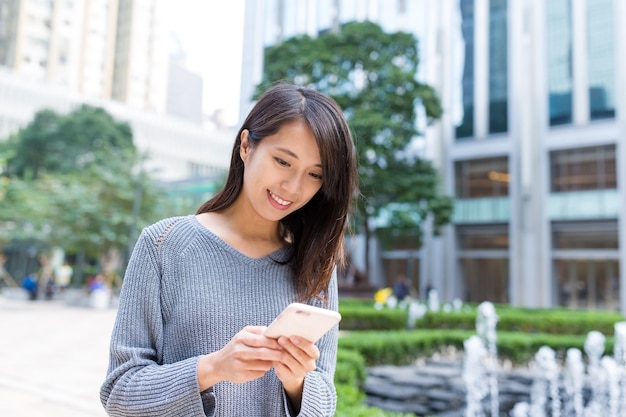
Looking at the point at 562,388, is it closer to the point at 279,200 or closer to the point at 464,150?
the point at 279,200

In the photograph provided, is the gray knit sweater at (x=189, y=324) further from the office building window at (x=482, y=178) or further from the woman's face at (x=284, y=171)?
the office building window at (x=482, y=178)

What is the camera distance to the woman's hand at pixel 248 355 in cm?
95

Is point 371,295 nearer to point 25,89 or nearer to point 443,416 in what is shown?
point 443,416

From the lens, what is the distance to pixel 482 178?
20172mm

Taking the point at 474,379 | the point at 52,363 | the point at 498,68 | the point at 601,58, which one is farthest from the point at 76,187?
the point at 601,58

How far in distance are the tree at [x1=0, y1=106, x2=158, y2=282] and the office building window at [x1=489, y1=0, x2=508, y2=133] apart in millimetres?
11828

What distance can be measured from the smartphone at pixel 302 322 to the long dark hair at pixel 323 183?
14.6 inches

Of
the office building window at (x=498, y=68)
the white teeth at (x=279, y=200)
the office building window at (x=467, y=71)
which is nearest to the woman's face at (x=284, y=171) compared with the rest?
the white teeth at (x=279, y=200)

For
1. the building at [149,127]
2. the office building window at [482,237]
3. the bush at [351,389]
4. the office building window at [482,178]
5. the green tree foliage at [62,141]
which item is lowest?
the bush at [351,389]

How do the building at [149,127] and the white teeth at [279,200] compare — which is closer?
the white teeth at [279,200]

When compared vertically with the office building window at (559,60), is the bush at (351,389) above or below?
below

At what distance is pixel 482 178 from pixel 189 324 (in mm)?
20033

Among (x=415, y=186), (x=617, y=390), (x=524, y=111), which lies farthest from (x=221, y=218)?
(x=524, y=111)

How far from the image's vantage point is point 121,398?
Result: 3.49 ft
